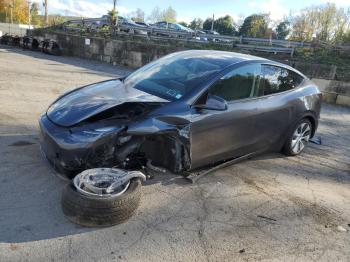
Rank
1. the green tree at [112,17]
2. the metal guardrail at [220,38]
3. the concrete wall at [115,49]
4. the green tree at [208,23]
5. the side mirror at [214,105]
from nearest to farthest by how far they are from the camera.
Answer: the side mirror at [214,105] < the metal guardrail at [220,38] < the concrete wall at [115,49] < the green tree at [112,17] < the green tree at [208,23]

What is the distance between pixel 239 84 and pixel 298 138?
1845mm

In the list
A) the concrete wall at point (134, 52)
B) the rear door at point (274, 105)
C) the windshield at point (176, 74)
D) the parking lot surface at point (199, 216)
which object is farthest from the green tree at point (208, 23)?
the parking lot surface at point (199, 216)

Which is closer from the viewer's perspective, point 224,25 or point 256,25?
point 256,25

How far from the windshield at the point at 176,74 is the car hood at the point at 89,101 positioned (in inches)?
8.0

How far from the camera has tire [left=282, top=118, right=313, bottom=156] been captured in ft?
18.8

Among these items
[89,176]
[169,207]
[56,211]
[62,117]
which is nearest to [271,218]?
[169,207]

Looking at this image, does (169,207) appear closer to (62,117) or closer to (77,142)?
(77,142)

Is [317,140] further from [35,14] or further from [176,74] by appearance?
[35,14]

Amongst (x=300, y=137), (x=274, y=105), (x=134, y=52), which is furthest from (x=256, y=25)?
(x=274, y=105)

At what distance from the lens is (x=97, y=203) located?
333 cm

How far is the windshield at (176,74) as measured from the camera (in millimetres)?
4461

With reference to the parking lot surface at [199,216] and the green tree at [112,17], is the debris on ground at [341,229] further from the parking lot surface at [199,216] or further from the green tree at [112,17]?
the green tree at [112,17]

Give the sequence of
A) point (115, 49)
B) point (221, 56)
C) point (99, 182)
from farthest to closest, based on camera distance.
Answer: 1. point (115, 49)
2. point (221, 56)
3. point (99, 182)

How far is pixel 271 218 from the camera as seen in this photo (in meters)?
3.95
